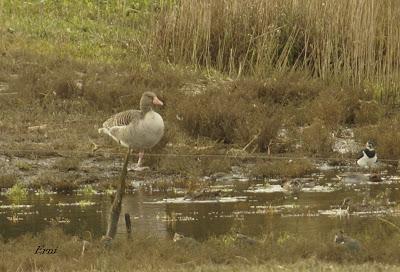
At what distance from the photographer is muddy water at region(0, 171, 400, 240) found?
1252 cm

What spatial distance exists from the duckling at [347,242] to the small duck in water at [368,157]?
19.2ft

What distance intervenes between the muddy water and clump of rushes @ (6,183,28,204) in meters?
0.10

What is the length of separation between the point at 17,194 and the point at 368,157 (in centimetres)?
529

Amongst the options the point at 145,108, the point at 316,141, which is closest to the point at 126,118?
the point at 145,108

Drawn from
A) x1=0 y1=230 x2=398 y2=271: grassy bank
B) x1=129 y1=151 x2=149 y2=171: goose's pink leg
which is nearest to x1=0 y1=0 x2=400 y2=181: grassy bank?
x1=129 y1=151 x2=149 y2=171: goose's pink leg

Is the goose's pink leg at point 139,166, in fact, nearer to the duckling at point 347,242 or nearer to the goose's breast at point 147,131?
the goose's breast at point 147,131

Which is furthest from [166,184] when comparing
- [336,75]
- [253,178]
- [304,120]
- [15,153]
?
[336,75]

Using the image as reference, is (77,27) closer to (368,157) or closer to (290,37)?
(290,37)

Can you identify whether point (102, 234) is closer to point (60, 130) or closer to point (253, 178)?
point (253, 178)

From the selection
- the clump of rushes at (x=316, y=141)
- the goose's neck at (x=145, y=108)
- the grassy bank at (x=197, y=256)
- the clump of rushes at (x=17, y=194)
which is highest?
the goose's neck at (x=145, y=108)

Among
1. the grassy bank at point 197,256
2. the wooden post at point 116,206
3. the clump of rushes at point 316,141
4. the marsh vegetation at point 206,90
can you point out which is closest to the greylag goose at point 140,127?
the marsh vegetation at point 206,90

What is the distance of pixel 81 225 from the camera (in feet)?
42.1

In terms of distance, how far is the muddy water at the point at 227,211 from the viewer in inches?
493

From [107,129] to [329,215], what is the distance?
4492mm
